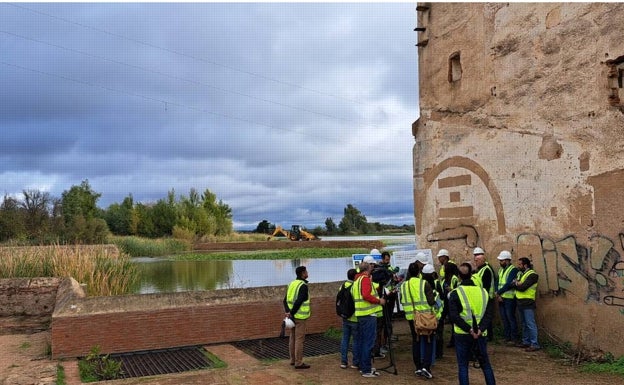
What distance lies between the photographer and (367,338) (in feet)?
26.9

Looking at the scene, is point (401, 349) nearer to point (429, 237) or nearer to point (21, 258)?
point (429, 237)

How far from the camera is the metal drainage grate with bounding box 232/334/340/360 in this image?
9477mm

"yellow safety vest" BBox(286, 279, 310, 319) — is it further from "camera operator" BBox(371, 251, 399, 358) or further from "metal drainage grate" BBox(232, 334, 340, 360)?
"camera operator" BBox(371, 251, 399, 358)

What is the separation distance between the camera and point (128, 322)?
944cm

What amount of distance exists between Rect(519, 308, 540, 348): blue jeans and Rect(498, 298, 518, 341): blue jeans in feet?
0.96

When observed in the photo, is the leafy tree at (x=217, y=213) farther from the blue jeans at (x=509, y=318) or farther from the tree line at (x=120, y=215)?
the blue jeans at (x=509, y=318)

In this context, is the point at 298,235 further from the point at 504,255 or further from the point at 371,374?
the point at 371,374

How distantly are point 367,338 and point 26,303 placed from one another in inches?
294

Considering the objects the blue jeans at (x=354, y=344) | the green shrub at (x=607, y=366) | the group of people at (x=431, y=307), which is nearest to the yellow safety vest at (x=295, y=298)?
the group of people at (x=431, y=307)

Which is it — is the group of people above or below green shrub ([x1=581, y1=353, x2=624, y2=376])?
above

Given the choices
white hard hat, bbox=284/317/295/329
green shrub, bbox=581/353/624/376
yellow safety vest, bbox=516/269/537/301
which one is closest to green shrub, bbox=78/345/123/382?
white hard hat, bbox=284/317/295/329

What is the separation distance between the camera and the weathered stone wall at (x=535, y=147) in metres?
8.93

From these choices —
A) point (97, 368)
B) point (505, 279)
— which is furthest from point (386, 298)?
point (97, 368)

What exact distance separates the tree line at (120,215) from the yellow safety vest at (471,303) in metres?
37.2
